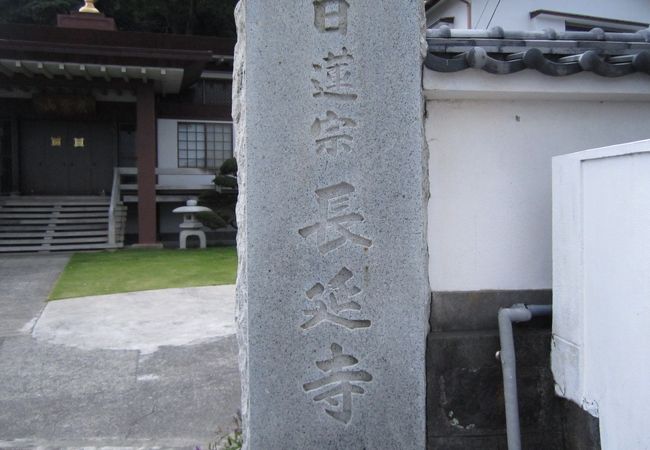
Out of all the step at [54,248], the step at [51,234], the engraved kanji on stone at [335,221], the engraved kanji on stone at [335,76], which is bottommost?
Result: the step at [54,248]

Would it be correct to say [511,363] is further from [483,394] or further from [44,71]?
[44,71]

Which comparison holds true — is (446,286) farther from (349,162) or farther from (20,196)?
(20,196)

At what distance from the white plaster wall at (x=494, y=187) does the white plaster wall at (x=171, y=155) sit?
13594mm

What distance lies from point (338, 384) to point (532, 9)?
960cm

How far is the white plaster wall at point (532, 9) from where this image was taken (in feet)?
33.3

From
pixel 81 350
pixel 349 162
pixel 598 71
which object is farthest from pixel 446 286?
pixel 81 350

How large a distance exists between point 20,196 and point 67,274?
6.78 m

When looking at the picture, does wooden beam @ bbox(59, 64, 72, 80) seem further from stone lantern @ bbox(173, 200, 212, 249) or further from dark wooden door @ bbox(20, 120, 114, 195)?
stone lantern @ bbox(173, 200, 212, 249)

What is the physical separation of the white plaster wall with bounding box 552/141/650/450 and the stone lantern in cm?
1228

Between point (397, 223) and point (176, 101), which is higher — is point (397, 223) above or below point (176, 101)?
below

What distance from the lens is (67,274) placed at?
1054 centimetres

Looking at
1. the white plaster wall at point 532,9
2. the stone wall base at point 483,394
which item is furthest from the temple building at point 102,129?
the stone wall base at point 483,394

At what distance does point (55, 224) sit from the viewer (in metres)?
14.9

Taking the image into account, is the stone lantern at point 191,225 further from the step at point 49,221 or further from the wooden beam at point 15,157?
the wooden beam at point 15,157
